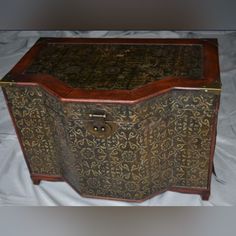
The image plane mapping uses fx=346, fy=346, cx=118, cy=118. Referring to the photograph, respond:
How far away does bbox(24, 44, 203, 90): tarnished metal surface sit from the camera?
1120 millimetres

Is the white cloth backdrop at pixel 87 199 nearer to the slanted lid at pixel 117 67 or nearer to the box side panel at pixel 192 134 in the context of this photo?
the box side panel at pixel 192 134

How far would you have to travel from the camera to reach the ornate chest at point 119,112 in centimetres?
105

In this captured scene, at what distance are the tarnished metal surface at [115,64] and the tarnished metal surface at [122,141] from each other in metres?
0.09

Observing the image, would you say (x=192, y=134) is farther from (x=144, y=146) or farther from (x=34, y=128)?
(x=34, y=128)

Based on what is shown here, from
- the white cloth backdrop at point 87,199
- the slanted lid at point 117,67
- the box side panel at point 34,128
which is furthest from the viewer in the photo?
the white cloth backdrop at point 87,199

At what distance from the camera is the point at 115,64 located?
123cm

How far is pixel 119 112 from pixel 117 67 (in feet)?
0.77

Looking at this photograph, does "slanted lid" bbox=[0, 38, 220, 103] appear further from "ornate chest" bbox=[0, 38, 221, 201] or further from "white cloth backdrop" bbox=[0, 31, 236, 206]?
"white cloth backdrop" bbox=[0, 31, 236, 206]

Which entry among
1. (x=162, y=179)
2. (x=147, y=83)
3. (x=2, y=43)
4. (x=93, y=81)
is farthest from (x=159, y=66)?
(x=2, y=43)

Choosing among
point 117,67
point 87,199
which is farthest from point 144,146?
point 87,199

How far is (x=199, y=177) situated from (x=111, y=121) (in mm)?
437

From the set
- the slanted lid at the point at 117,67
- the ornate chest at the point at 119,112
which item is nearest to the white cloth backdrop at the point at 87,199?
the ornate chest at the point at 119,112

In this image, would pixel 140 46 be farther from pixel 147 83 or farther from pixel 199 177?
pixel 199 177

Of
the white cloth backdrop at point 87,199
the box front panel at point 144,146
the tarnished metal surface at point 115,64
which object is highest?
the tarnished metal surface at point 115,64
